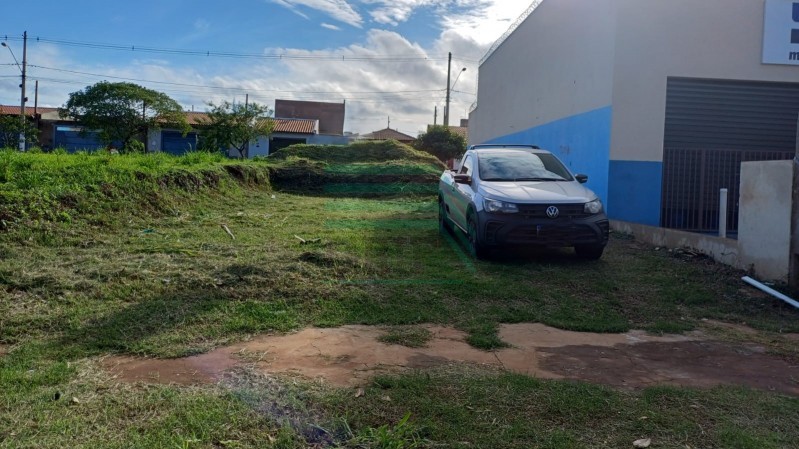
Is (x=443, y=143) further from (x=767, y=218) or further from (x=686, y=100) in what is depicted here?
(x=767, y=218)

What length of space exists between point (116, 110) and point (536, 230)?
111 ft

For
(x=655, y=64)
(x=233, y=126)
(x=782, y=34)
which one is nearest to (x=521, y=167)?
(x=655, y=64)

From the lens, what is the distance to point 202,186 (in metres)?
14.4

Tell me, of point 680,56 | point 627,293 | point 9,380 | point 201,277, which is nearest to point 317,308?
point 201,277

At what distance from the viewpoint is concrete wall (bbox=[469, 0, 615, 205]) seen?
531 inches

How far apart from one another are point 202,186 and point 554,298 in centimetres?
1037

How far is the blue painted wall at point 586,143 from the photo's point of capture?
43.3ft

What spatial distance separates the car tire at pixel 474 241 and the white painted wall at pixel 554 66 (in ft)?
20.8

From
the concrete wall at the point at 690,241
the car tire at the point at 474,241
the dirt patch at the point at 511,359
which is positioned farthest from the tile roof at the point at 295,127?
the dirt patch at the point at 511,359

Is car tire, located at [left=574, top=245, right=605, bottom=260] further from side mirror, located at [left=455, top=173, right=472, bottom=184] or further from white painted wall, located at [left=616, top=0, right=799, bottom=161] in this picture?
white painted wall, located at [left=616, top=0, right=799, bottom=161]

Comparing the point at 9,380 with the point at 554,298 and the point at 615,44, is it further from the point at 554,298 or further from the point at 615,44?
the point at 615,44

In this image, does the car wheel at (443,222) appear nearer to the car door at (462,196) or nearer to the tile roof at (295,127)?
the car door at (462,196)

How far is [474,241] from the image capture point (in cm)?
835

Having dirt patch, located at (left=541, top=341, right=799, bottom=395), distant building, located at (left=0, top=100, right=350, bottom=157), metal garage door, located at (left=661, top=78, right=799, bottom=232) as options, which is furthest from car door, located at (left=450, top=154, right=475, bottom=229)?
distant building, located at (left=0, top=100, right=350, bottom=157)
